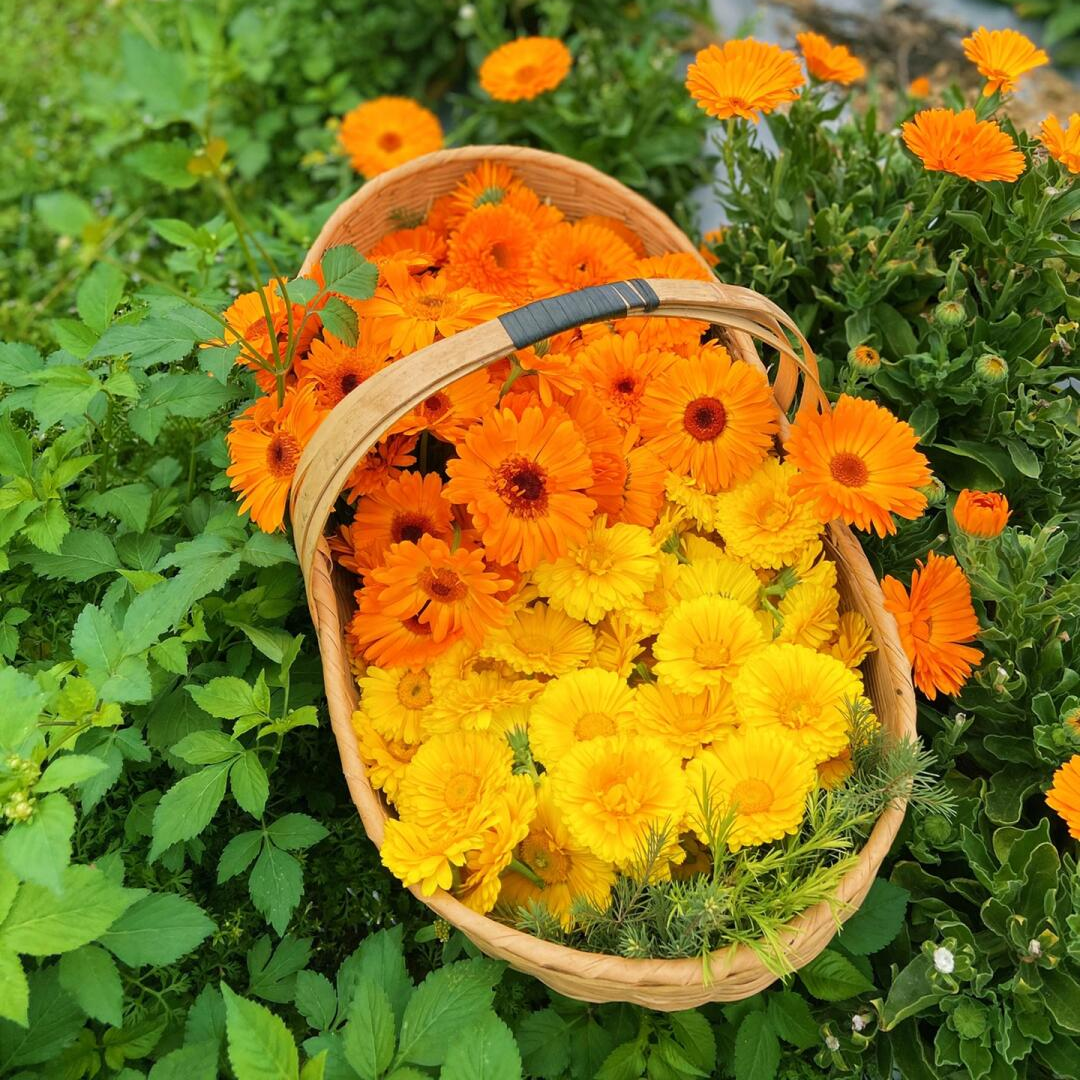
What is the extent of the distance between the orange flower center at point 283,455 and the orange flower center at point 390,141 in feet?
3.69

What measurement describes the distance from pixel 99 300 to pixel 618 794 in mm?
1059

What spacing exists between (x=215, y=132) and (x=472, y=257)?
147 cm

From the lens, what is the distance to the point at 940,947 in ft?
4.04

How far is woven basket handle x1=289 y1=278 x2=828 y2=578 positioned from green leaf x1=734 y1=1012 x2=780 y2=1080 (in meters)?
0.83

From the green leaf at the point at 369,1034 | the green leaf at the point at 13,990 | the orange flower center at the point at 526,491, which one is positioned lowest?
the green leaf at the point at 369,1034

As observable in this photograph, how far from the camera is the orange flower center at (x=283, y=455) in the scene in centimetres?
130

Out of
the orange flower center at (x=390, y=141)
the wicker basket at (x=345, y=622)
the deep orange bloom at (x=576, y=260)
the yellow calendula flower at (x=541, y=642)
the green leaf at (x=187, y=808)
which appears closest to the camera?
the wicker basket at (x=345, y=622)

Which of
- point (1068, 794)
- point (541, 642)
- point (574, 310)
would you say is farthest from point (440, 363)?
point (1068, 794)

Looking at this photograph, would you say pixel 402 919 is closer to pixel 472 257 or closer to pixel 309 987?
pixel 309 987

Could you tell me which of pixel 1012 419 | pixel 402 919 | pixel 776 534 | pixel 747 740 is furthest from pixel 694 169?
pixel 402 919

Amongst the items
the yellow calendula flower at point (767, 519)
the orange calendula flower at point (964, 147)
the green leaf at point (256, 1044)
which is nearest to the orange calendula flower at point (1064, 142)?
the orange calendula flower at point (964, 147)

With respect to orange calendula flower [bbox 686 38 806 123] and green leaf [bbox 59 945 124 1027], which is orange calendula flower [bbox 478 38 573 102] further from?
green leaf [bbox 59 945 124 1027]

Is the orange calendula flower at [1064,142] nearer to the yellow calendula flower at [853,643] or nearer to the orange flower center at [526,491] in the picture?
the yellow calendula flower at [853,643]

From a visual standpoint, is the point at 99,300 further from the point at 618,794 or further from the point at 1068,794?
the point at 1068,794
